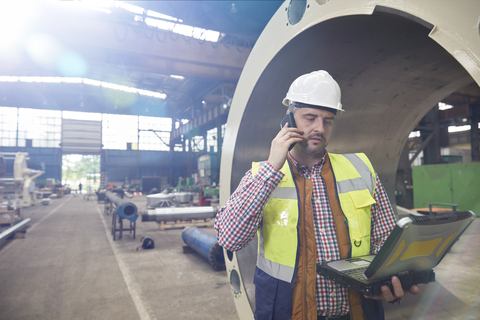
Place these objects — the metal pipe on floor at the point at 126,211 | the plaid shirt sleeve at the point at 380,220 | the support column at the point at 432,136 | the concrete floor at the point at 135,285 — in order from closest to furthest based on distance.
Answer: the plaid shirt sleeve at the point at 380,220 → the concrete floor at the point at 135,285 → the metal pipe on floor at the point at 126,211 → the support column at the point at 432,136

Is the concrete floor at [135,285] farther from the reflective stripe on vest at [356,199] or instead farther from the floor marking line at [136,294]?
the reflective stripe on vest at [356,199]

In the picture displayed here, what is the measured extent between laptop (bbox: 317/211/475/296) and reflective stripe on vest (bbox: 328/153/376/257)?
0.17 m

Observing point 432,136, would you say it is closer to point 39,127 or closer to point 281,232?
point 281,232

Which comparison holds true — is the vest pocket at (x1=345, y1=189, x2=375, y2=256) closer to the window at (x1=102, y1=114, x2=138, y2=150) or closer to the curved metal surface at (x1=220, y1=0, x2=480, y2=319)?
the curved metal surface at (x1=220, y1=0, x2=480, y2=319)

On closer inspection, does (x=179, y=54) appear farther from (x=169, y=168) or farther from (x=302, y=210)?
(x=169, y=168)

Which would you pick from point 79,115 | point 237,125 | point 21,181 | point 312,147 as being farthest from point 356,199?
point 79,115

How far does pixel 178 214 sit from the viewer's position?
6.66m

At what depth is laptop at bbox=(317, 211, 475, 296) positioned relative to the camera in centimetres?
92

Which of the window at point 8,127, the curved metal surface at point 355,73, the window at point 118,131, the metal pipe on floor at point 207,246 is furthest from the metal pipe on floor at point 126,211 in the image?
the window at point 8,127

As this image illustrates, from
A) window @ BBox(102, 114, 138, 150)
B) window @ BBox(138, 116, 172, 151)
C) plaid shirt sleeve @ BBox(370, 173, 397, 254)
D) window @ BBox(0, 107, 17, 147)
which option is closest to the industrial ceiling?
plaid shirt sleeve @ BBox(370, 173, 397, 254)

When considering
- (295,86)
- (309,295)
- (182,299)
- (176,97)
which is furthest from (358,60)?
(176,97)

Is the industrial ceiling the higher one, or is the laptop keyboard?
the industrial ceiling

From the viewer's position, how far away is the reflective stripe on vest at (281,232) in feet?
4.35

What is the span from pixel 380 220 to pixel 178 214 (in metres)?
5.62
